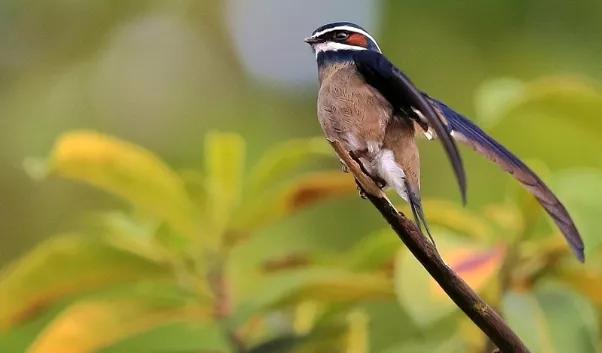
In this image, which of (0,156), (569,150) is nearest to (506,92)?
(569,150)

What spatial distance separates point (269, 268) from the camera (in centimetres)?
128

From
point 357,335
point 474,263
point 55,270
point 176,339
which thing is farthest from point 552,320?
point 55,270

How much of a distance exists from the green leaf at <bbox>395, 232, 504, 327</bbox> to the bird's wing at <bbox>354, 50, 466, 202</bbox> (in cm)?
20

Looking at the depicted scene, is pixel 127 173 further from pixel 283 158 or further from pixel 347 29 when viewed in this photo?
pixel 347 29

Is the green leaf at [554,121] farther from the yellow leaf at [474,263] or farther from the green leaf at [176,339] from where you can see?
the green leaf at [176,339]

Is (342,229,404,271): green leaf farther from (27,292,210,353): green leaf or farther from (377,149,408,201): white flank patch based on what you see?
(377,149,408,201): white flank patch

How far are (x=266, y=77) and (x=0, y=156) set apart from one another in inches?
32.5

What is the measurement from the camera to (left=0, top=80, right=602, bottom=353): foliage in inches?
41.8

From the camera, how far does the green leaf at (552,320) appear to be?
102cm

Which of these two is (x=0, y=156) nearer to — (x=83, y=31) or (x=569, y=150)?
(x=83, y=31)

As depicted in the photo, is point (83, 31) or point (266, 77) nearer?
point (266, 77)

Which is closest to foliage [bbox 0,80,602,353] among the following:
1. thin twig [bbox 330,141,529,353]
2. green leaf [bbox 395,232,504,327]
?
green leaf [bbox 395,232,504,327]

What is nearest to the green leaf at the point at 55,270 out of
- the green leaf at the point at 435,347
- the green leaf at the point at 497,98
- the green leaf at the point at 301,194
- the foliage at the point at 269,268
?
the foliage at the point at 269,268

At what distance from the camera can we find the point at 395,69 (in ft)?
2.53
